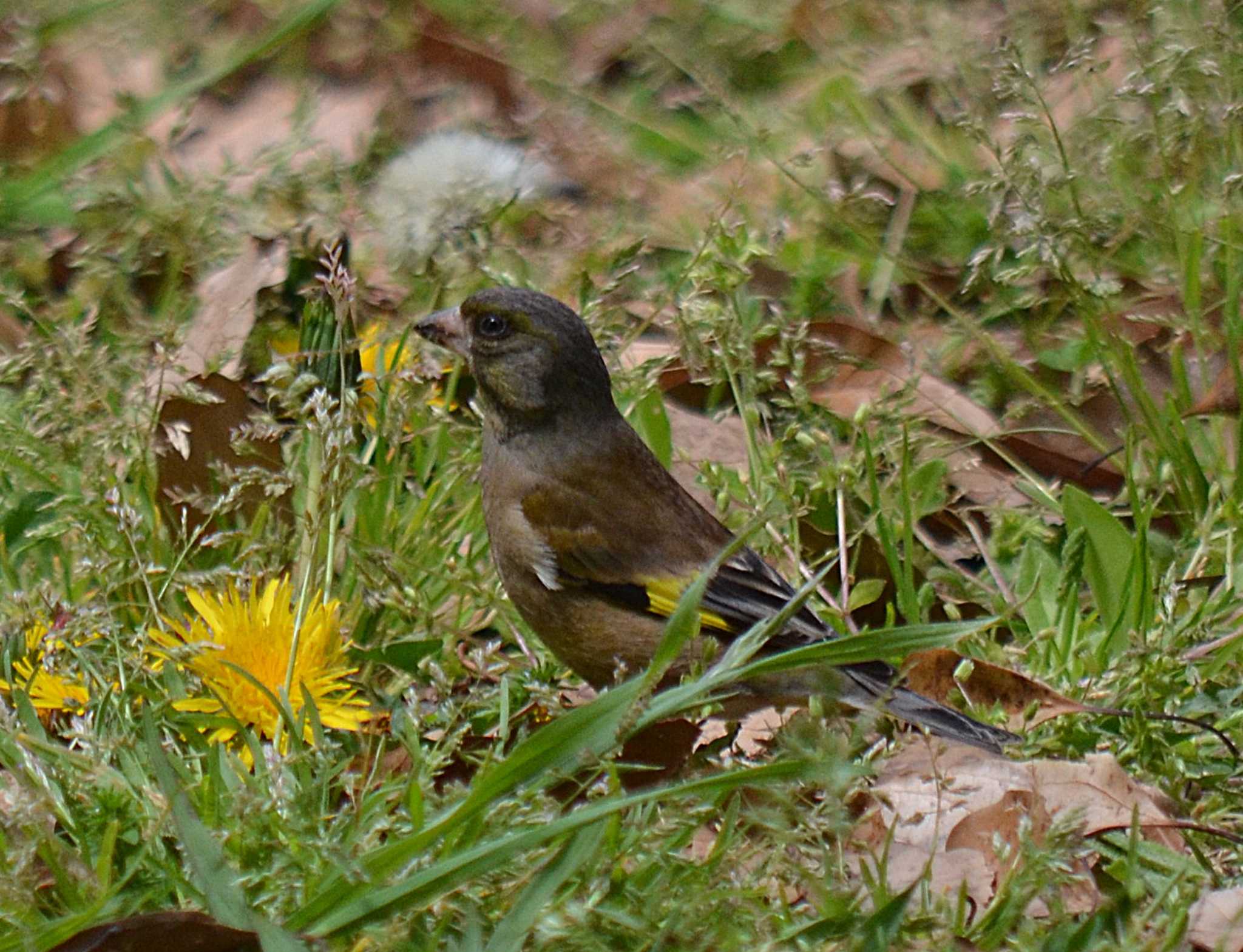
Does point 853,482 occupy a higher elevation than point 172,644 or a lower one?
lower

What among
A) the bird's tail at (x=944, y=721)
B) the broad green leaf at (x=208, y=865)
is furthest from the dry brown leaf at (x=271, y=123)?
the broad green leaf at (x=208, y=865)

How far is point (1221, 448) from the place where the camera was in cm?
423

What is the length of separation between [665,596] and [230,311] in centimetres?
172

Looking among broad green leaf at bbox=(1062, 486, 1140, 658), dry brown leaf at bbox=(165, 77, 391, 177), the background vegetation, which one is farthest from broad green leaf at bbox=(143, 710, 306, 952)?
dry brown leaf at bbox=(165, 77, 391, 177)

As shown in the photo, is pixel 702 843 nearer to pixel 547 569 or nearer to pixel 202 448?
pixel 547 569

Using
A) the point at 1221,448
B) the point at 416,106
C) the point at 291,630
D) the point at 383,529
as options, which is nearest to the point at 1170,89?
the point at 1221,448

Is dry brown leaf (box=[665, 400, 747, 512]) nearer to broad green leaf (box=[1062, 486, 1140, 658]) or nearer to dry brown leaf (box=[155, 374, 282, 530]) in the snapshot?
broad green leaf (box=[1062, 486, 1140, 658])

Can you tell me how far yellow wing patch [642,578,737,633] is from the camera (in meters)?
3.92

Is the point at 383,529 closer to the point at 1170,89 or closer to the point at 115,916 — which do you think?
the point at 115,916

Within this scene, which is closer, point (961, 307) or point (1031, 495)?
point (1031, 495)

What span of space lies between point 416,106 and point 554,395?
2.88 metres

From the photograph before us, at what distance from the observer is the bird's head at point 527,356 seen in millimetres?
4188

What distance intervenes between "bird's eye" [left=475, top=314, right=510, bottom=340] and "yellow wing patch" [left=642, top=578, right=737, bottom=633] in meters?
0.72

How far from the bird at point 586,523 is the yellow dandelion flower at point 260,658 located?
56 centimetres
